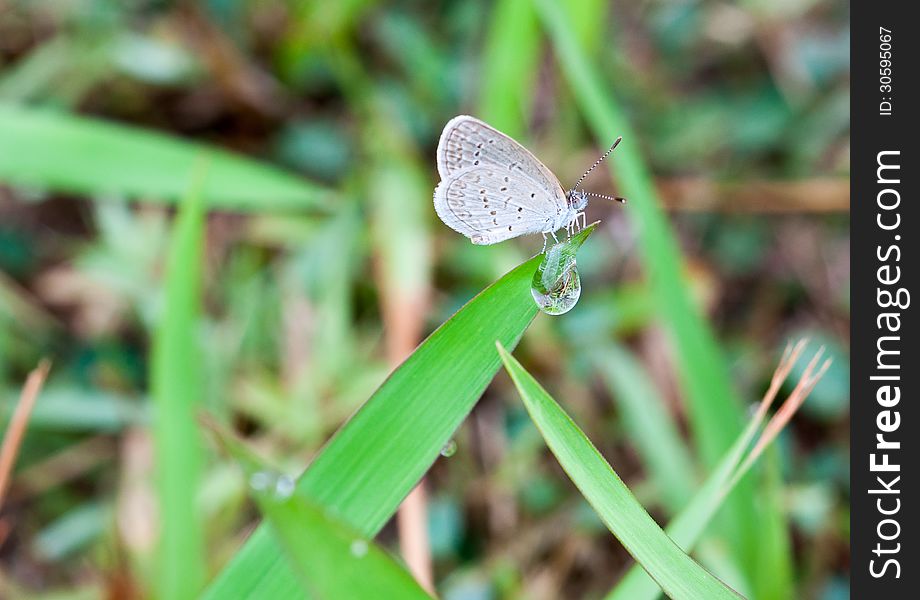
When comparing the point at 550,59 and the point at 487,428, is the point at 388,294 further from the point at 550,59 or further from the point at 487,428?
the point at 550,59

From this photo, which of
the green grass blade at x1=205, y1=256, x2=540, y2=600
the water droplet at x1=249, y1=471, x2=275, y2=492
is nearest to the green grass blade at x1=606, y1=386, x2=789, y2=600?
the green grass blade at x1=205, y1=256, x2=540, y2=600

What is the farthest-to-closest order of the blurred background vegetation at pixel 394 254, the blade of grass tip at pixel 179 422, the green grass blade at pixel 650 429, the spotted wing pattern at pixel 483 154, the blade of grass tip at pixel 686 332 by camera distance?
the blurred background vegetation at pixel 394 254 → the green grass blade at pixel 650 429 → the blade of grass tip at pixel 686 332 → the blade of grass tip at pixel 179 422 → the spotted wing pattern at pixel 483 154

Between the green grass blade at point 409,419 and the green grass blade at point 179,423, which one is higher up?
the green grass blade at point 409,419

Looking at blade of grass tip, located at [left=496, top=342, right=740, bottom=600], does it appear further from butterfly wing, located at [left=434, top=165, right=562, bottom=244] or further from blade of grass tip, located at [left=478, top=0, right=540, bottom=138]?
blade of grass tip, located at [left=478, top=0, right=540, bottom=138]

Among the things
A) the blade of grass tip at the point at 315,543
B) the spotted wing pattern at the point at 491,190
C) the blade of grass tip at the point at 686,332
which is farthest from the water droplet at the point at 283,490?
the blade of grass tip at the point at 686,332

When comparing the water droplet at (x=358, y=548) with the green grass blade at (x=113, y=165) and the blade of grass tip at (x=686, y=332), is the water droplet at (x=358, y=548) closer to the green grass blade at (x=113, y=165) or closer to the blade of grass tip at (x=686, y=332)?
the blade of grass tip at (x=686, y=332)

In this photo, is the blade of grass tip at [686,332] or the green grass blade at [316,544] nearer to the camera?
the green grass blade at [316,544]

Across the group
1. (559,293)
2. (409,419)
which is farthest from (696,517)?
(409,419)
